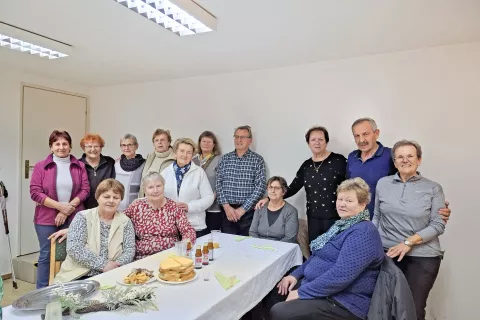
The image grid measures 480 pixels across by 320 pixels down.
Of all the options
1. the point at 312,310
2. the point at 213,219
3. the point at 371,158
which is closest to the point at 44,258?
the point at 213,219

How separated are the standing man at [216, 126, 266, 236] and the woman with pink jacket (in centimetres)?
130

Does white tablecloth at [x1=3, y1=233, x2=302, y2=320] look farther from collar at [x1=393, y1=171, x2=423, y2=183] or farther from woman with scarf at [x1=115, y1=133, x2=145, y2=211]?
woman with scarf at [x1=115, y1=133, x2=145, y2=211]

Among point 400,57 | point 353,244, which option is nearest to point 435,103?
point 400,57

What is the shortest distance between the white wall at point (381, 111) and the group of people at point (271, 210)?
0.43 m

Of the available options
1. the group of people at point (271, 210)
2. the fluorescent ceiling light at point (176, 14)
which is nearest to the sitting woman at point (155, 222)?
the group of people at point (271, 210)

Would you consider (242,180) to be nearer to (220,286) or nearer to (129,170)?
(129,170)

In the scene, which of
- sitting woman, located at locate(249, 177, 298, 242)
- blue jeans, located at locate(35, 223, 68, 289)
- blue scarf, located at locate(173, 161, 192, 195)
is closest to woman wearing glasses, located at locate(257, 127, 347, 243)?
sitting woman, located at locate(249, 177, 298, 242)

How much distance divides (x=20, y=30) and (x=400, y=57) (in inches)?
126

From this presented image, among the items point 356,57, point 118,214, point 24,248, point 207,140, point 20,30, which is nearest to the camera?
point 118,214

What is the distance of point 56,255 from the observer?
2141mm

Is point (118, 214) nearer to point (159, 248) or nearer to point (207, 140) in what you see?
point (159, 248)

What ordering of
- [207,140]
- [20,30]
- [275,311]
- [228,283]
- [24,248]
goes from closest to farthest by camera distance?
1. [228,283]
2. [275,311]
3. [20,30]
4. [207,140]
5. [24,248]

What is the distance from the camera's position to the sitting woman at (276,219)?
280 cm

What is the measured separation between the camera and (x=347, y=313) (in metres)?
1.77
